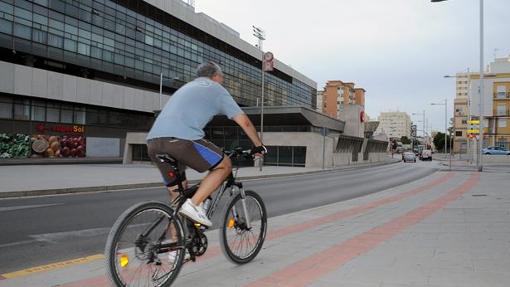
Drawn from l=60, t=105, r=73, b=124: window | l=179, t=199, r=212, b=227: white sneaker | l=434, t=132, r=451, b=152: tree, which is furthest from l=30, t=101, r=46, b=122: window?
l=434, t=132, r=451, b=152: tree

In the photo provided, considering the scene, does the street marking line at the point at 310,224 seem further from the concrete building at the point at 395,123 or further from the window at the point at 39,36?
the concrete building at the point at 395,123

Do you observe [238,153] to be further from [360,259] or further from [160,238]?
[360,259]

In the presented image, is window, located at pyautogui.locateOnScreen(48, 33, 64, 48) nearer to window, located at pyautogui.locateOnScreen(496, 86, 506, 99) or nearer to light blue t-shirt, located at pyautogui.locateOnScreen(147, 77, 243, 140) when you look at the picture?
light blue t-shirt, located at pyautogui.locateOnScreen(147, 77, 243, 140)

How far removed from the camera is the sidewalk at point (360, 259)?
4.30 m

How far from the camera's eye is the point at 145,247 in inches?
150

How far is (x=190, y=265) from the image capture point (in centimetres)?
490

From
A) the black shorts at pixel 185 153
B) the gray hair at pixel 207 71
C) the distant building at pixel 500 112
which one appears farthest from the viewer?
the distant building at pixel 500 112

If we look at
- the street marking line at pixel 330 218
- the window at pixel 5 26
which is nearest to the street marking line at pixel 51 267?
the street marking line at pixel 330 218

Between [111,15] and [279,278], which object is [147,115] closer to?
[111,15]

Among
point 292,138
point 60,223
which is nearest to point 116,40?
point 292,138

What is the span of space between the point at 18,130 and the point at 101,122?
1124cm

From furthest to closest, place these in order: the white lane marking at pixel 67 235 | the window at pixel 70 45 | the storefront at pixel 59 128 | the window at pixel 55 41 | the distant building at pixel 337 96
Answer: the distant building at pixel 337 96, the window at pixel 70 45, the window at pixel 55 41, the storefront at pixel 59 128, the white lane marking at pixel 67 235

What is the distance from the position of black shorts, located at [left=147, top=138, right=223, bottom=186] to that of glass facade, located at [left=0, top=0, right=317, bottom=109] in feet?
146

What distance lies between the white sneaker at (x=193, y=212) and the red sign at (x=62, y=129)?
4875 cm
